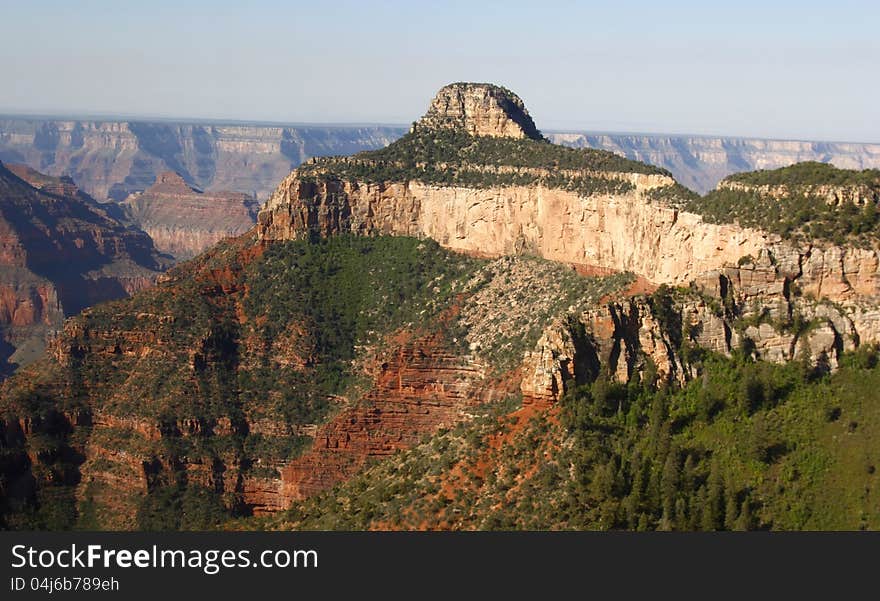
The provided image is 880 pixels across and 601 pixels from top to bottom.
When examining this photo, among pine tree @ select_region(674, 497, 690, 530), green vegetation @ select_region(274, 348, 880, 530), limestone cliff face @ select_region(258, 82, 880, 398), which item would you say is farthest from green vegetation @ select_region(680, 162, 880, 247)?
pine tree @ select_region(674, 497, 690, 530)

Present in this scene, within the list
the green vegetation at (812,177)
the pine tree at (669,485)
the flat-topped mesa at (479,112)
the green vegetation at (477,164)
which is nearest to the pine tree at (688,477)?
the pine tree at (669,485)

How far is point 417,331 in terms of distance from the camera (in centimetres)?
8700

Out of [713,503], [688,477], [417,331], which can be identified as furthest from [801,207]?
[417,331]

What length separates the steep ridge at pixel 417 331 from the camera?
64.4 m

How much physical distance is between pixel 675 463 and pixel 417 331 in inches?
1295

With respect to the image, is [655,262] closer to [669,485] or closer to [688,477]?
[688,477]

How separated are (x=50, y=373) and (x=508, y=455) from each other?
41370 millimetres

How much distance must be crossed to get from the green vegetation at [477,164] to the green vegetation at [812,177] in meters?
12.6

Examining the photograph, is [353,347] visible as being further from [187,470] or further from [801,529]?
[801,529]

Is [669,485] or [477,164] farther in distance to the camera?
[477,164]

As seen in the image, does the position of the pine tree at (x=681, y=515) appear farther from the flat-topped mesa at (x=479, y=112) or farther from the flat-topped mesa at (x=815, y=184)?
the flat-topped mesa at (x=479, y=112)

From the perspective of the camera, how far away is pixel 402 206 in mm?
98625

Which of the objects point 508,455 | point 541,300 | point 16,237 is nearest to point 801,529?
point 508,455

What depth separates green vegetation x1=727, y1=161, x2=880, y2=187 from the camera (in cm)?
6838
